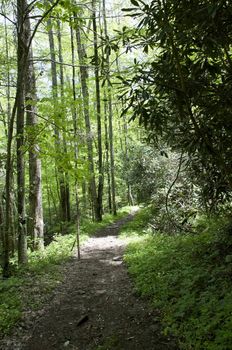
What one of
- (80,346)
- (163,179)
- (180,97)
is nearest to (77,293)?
(80,346)

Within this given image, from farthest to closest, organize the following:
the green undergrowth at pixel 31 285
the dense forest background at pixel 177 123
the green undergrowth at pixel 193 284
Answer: the green undergrowth at pixel 31 285
the green undergrowth at pixel 193 284
the dense forest background at pixel 177 123

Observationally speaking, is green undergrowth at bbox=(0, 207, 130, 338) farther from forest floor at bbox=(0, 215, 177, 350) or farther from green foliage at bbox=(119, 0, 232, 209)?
green foliage at bbox=(119, 0, 232, 209)

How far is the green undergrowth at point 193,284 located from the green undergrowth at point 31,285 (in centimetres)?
188

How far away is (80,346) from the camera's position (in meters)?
4.54

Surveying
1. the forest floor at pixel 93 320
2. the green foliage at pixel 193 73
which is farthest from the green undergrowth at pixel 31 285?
the green foliage at pixel 193 73

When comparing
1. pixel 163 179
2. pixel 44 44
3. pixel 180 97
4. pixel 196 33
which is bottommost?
pixel 163 179

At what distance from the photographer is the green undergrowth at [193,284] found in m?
3.89

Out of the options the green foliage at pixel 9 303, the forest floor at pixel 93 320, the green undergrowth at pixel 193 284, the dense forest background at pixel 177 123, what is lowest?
the forest floor at pixel 93 320

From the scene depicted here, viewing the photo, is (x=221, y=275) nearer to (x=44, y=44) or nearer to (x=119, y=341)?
(x=119, y=341)

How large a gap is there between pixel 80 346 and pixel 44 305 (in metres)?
1.81

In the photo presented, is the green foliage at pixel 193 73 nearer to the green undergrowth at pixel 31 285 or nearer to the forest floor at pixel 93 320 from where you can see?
the forest floor at pixel 93 320

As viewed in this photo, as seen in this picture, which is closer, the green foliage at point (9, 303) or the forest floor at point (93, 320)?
the forest floor at point (93, 320)

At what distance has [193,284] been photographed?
521 centimetres

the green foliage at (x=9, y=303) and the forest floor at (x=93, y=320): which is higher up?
the green foliage at (x=9, y=303)
